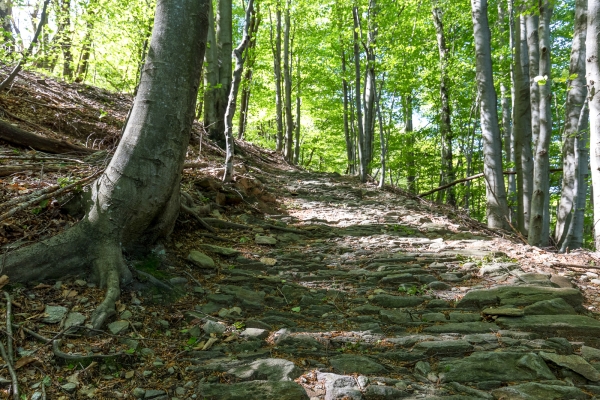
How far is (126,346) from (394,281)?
9.86 ft

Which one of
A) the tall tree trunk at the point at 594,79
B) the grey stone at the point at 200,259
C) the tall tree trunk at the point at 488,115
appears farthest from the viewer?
the tall tree trunk at the point at 488,115

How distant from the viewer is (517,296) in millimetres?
3893

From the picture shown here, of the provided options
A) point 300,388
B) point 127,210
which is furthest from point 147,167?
point 300,388

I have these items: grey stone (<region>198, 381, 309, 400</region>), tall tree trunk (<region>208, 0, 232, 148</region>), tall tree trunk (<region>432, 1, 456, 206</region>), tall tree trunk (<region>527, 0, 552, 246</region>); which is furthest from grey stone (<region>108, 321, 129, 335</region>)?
tall tree trunk (<region>432, 1, 456, 206</region>)

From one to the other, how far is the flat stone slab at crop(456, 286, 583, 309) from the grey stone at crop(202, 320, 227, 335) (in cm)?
239

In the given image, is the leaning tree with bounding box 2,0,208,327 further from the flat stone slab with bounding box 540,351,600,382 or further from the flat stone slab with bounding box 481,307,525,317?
the flat stone slab with bounding box 540,351,600,382

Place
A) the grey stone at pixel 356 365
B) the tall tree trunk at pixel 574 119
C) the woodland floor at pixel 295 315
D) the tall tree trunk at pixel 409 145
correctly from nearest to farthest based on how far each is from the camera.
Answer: the woodland floor at pixel 295 315 → the grey stone at pixel 356 365 → the tall tree trunk at pixel 574 119 → the tall tree trunk at pixel 409 145

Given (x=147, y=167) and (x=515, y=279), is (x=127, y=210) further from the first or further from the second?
(x=515, y=279)

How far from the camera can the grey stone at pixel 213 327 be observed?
3.32 meters

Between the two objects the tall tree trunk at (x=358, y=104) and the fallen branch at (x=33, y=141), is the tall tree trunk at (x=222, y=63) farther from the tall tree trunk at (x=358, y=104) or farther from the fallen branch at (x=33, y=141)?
the fallen branch at (x=33, y=141)

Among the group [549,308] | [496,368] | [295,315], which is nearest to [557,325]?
[549,308]

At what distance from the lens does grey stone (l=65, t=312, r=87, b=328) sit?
9.64 ft

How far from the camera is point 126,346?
2.91 metres

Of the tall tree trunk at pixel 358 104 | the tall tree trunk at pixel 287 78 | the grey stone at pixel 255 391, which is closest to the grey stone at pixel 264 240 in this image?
the grey stone at pixel 255 391
